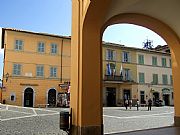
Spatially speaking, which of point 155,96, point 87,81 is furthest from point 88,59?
point 155,96

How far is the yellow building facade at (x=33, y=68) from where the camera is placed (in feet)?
86.6

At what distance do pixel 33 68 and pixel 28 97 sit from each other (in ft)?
11.5

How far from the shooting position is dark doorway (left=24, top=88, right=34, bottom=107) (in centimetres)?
2686

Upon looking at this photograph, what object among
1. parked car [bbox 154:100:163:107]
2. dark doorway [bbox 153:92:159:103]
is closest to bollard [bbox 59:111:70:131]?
parked car [bbox 154:100:163:107]

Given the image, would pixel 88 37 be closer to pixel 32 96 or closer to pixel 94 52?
pixel 94 52

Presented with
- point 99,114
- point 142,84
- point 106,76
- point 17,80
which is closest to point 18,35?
point 17,80

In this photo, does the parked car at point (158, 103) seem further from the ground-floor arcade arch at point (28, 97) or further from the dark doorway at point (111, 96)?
the ground-floor arcade arch at point (28, 97)

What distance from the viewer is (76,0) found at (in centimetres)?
738

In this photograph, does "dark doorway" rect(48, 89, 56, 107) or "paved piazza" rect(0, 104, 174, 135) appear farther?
"dark doorway" rect(48, 89, 56, 107)

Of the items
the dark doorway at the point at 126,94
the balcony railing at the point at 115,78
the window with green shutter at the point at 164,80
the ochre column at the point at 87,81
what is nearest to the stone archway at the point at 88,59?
the ochre column at the point at 87,81

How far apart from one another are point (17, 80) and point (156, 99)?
21452mm

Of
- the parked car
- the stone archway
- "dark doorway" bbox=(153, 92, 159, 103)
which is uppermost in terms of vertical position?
the stone archway

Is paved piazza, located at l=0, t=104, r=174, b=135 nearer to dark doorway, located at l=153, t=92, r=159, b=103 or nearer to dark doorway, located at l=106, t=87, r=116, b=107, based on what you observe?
dark doorway, located at l=106, t=87, r=116, b=107

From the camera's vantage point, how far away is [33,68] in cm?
2778
